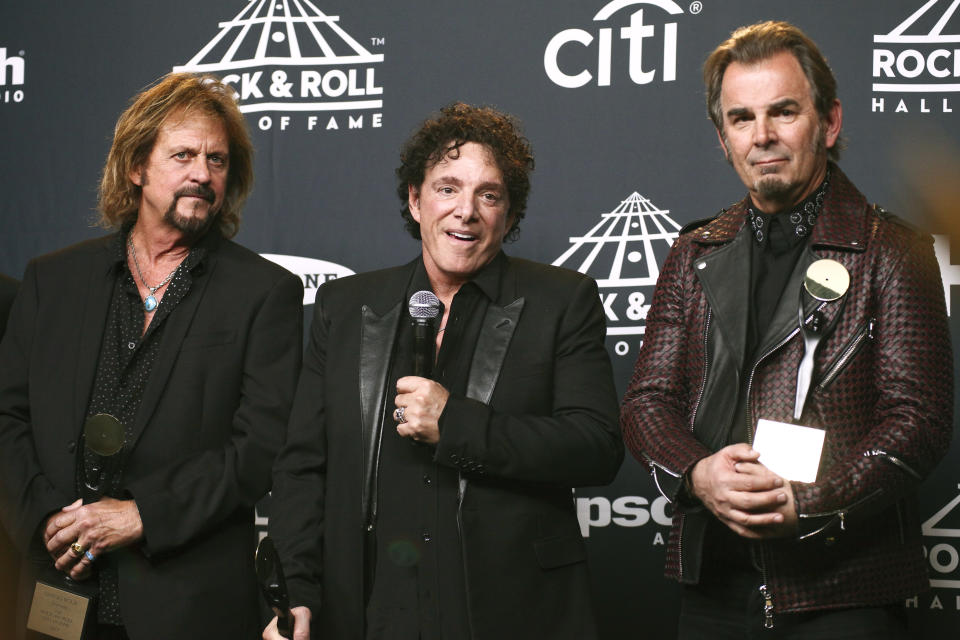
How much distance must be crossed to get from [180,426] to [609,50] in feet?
6.56

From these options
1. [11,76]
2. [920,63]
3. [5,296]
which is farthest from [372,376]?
[11,76]

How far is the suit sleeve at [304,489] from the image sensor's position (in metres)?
2.47

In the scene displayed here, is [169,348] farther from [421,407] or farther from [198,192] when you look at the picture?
[421,407]

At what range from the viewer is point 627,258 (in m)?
3.78

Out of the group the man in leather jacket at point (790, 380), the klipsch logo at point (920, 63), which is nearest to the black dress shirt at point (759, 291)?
the man in leather jacket at point (790, 380)

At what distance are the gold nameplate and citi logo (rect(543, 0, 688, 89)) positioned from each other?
91.3 inches

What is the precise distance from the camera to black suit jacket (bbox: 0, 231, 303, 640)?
108 inches

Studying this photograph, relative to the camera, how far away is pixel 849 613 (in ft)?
7.36

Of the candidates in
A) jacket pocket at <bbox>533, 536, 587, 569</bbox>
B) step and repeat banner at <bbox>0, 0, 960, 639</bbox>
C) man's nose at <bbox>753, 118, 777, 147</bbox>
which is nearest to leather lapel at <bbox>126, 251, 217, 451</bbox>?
jacket pocket at <bbox>533, 536, 587, 569</bbox>

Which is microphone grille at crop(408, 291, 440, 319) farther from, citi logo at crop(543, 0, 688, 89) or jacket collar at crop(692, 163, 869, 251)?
citi logo at crop(543, 0, 688, 89)

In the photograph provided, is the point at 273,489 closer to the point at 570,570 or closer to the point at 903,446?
the point at 570,570

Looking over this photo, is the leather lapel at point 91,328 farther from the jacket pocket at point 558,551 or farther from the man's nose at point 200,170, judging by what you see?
the jacket pocket at point 558,551

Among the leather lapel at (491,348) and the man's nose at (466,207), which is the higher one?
the man's nose at (466,207)

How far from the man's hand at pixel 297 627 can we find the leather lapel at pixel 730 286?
1.07 m
